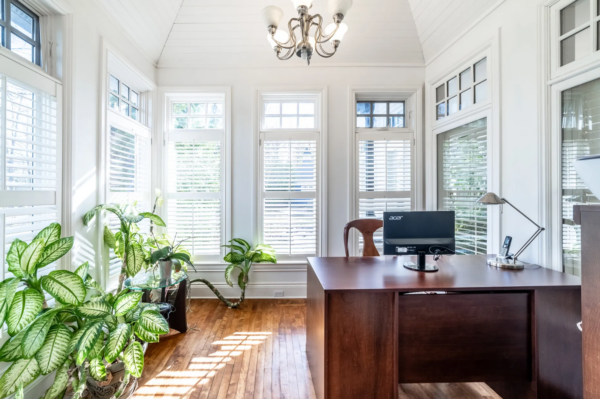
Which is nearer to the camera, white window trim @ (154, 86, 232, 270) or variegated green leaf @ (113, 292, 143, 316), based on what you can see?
variegated green leaf @ (113, 292, 143, 316)

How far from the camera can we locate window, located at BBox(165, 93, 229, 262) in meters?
3.57

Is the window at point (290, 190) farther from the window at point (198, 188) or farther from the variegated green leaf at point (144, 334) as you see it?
the variegated green leaf at point (144, 334)

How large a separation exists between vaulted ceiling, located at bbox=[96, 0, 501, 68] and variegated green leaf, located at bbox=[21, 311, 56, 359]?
2505 millimetres

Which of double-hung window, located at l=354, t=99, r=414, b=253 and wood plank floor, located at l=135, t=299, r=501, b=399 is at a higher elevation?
double-hung window, located at l=354, t=99, r=414, b=253

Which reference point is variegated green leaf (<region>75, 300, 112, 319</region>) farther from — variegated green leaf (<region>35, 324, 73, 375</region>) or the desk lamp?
the desk lamp

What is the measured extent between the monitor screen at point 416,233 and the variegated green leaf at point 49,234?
76.1 inches

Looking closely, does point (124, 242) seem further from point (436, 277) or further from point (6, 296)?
point (436, 277)

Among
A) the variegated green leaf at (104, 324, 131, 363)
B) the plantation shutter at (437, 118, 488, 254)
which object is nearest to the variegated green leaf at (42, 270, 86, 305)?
the variegated green leaf at (104, 324, 131, 363)

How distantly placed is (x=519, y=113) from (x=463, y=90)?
31.0 inches

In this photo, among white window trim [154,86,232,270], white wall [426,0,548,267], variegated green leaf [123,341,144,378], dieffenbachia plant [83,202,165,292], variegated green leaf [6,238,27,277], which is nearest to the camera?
variegated green leaf [6,238,27,277]

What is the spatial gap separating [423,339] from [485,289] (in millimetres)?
443

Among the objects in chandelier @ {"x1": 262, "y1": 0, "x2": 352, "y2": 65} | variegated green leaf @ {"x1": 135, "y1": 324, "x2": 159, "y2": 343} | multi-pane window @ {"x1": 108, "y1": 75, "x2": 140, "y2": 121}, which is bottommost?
variegated green leaf @ {"x1": 135, "y1": 324, "x2": 159, "y2": 343}

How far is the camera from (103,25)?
8.25ft

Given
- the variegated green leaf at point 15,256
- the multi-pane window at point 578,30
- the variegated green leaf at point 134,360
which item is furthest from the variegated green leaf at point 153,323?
the multi-pane window at point 578,30
